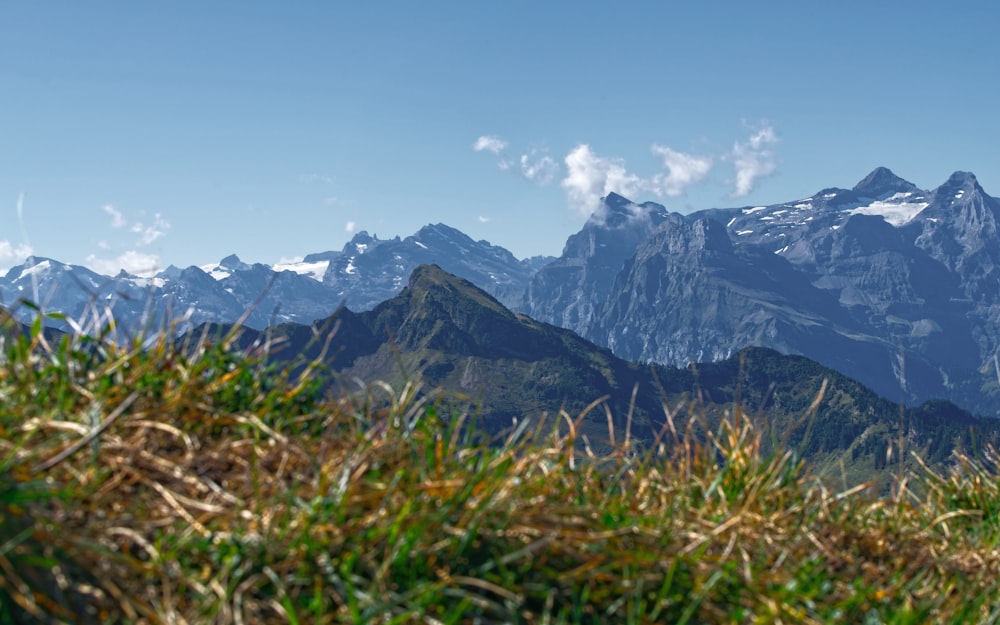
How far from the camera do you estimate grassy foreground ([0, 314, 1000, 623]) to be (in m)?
4.38

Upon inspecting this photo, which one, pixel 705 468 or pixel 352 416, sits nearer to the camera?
pixel 352 416

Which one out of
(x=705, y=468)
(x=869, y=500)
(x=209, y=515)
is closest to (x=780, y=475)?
(x=705, y=468)

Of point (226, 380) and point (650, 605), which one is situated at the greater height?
point (226, 380)

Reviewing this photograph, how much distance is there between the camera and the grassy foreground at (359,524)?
14.4 ft

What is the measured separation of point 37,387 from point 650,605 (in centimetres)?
426

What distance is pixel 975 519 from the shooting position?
8.82 metres

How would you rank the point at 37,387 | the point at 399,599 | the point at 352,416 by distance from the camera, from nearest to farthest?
the point at 399,599 < the point at 37,387 < the point at 352,416

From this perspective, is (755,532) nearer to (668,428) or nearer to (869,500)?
(668,428)

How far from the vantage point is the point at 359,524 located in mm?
4887

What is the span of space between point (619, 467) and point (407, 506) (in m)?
3.31

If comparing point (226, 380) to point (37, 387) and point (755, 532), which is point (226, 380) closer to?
point (37, 387)

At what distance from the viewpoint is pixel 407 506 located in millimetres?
4809

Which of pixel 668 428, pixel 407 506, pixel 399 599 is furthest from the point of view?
pixel 668 428

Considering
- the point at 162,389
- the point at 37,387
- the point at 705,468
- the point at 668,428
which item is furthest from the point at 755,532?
the point at 37,387
